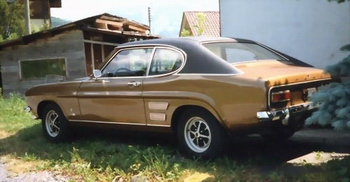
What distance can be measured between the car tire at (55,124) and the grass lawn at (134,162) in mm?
134

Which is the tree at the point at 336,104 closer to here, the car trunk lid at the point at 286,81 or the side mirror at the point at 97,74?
the car trunk lid at the point at 286,81

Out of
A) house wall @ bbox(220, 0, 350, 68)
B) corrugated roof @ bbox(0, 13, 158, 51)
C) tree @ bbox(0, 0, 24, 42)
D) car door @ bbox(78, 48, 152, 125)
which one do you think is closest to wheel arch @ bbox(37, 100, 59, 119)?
car door @ bbox(78, 48, 152, 125)

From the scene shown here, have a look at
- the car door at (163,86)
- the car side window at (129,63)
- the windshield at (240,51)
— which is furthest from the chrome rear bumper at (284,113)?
the car side window at (129,63)

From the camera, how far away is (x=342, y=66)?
428 centimetres

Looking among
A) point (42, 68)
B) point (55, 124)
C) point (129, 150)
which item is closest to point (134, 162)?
point (129, 150)

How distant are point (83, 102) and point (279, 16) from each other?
390 centimetres

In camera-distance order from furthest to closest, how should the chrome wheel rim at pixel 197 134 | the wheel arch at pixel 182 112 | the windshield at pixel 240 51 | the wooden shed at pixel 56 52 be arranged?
the wooden shed at pixel 56 52 < the windshield at pixel 240 51 < the chrome wheel rim at pixel 197 134 < the wheel arch at pixel 182 112

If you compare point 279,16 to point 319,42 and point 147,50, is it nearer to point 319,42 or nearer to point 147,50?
point 319,42

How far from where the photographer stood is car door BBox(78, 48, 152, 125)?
20.5 ft

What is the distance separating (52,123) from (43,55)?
8.63 m

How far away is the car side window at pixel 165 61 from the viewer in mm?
5895

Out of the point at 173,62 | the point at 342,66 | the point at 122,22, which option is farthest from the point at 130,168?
the point at 122,22

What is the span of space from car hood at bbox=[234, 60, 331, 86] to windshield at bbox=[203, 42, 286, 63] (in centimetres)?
21

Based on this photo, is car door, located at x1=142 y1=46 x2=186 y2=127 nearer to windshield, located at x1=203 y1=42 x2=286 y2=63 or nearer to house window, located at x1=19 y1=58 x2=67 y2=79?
windshield, located at x1=203 y1=42 x2=286 y2=63
